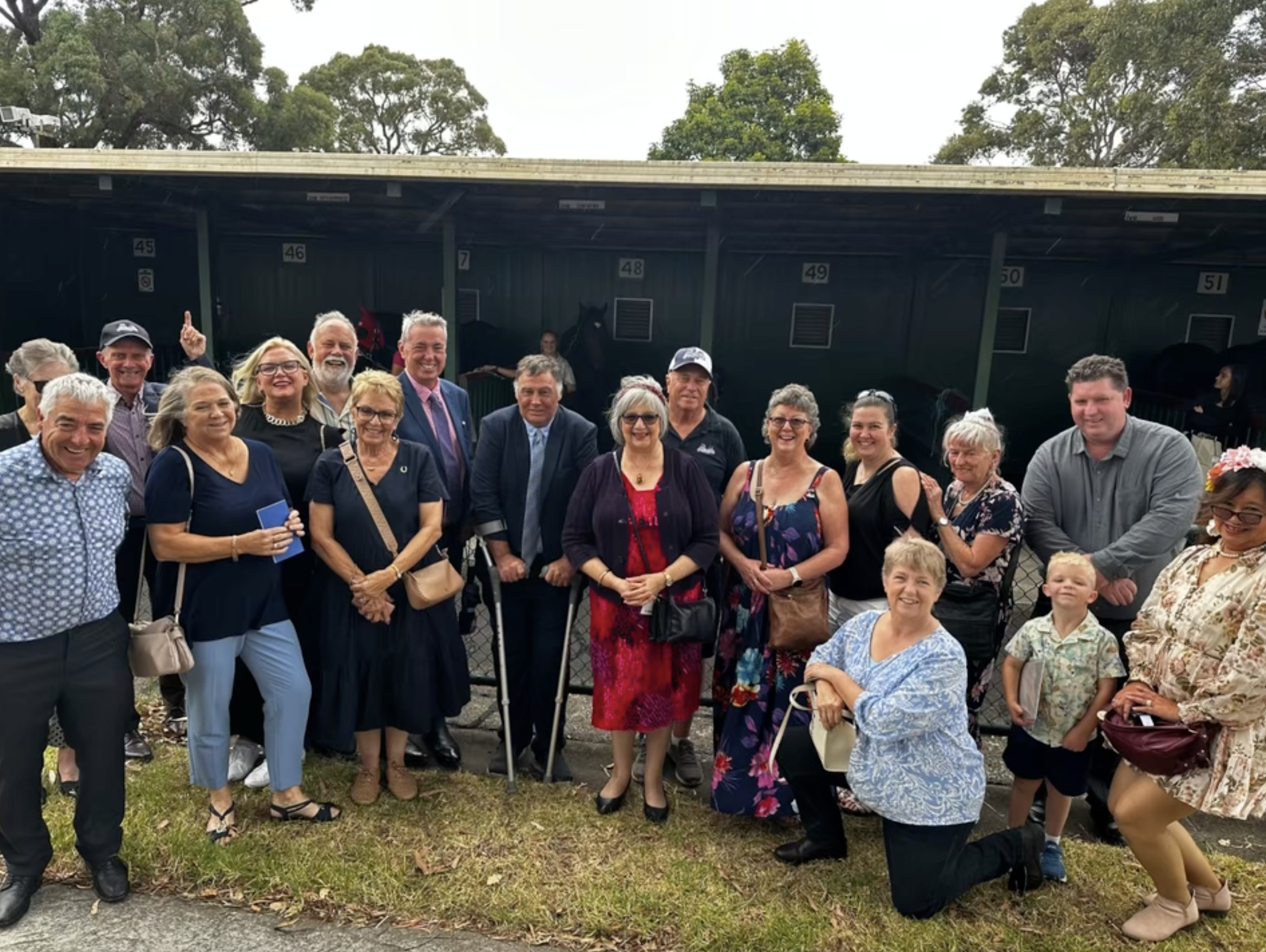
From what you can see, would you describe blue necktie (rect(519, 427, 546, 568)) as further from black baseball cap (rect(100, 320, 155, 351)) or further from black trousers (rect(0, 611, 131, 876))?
black baseball cap (rect(100, 320, 155, 351))

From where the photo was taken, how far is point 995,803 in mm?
3703

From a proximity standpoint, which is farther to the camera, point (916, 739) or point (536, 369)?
point (536, 369)

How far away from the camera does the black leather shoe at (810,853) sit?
3.12 meters

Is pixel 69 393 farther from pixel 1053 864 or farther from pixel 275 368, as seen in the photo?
Answer: pixel 1053 864

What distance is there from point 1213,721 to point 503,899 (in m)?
2.47

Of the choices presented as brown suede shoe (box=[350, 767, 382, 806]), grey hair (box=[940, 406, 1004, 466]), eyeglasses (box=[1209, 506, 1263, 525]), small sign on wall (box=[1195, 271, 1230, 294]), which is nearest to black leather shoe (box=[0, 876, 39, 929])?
brown suede shoe (box=[350, 767, 382, 806])

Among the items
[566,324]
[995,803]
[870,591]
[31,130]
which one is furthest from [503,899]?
[31,130]

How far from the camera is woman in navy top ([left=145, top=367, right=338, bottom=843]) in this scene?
9.45ft

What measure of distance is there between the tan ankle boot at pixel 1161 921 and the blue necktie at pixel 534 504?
262 cm

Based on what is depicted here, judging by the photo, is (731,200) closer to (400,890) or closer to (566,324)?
(566,324)

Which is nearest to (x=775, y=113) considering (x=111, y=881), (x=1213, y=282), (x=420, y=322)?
(x=1213, y=282)

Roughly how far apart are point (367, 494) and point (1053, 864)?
3.03 meters

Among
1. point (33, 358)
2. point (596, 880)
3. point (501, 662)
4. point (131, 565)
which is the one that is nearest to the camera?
point (596, 880)

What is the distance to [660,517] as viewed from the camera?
321 cm
